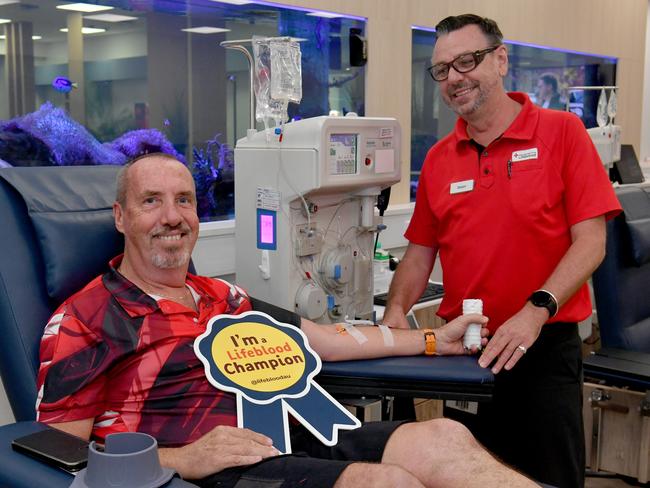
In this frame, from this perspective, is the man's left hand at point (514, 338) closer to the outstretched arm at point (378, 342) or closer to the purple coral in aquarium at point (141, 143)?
the outstretched arm at point (378, 342)

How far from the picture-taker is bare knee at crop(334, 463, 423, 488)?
148 centimetres

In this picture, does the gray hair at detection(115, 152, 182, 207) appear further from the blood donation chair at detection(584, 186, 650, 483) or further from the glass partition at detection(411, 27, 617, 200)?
the glass partition at detection(411, 27, 617, 200)

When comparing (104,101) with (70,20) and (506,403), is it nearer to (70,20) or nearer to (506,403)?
(70,20)

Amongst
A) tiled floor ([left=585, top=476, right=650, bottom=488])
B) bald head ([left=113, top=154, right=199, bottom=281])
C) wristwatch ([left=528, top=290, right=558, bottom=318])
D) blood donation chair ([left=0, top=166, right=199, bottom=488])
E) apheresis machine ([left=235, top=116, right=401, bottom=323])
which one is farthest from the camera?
tiled floor ([left=585, top=476, right=650, bottom=488])

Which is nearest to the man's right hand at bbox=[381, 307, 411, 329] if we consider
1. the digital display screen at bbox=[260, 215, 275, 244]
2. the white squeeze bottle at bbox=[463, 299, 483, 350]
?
the white squeeze bottle at bbox=[463, 299, 483, 350]

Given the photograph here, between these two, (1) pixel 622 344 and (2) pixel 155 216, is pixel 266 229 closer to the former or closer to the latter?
(2) pixel 155 216

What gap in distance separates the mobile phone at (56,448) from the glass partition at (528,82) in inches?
110

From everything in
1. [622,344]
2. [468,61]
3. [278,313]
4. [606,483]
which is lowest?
[606,483]

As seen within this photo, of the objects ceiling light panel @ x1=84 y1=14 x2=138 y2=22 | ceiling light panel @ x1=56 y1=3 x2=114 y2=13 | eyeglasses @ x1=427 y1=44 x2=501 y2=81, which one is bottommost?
eyeglasses @ x1=427 y1=44 x2=501 y2=81

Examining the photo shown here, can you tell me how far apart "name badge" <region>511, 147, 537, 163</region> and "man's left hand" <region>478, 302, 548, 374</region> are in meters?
0.41

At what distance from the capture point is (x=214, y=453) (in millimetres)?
1533

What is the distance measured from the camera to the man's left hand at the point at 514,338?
195cm

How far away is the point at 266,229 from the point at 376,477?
3.23 feet

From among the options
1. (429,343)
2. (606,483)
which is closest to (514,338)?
(429,343)
